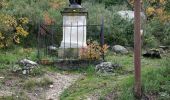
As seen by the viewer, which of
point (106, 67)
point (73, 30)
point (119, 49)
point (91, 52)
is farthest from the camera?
point (119, 49)

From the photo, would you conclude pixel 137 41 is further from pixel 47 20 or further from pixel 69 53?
pixel 47 20

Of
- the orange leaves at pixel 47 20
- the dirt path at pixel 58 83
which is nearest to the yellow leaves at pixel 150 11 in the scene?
the orange leaves at pixel 47 20

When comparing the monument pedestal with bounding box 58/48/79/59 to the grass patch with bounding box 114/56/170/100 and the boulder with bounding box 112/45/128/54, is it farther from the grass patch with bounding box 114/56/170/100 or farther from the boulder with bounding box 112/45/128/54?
the grass patch with bounding box 114/56/170/100

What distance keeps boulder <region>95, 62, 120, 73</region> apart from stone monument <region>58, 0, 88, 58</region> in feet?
5.42

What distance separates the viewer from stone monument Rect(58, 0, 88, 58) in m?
14.0

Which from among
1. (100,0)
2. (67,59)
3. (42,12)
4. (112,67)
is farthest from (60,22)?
(100,0)

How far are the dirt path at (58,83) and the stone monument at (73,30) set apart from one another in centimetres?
172

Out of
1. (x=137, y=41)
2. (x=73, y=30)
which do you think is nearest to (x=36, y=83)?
(x=137, y=41)

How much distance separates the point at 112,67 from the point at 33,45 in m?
4.88

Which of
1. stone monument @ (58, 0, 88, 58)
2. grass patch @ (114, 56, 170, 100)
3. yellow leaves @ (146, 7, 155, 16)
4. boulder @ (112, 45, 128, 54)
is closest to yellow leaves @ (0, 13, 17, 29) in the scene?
stone monument @ (58, 0, 88, 58)

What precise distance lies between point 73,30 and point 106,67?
2334 mm

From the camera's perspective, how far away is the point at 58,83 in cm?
1135

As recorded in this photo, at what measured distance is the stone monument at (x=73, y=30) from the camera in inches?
553

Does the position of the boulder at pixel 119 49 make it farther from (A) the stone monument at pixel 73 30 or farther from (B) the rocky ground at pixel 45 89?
(B) the rocky ground at pixel 45 89
